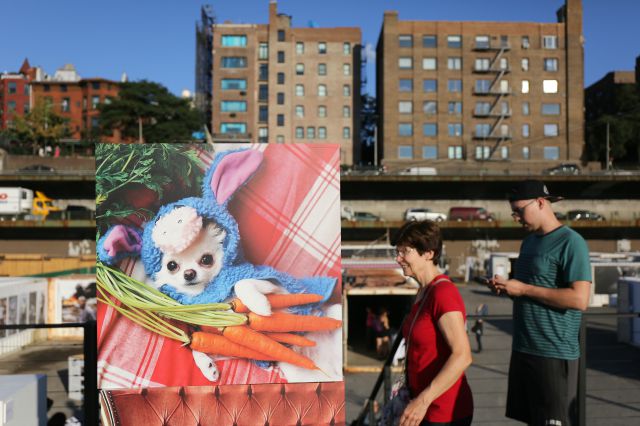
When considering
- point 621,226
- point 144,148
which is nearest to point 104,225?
point 144,148

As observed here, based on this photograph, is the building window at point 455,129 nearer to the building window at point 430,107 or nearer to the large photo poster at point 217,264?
the building window at point 430,107

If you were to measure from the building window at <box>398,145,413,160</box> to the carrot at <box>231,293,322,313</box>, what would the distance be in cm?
6228

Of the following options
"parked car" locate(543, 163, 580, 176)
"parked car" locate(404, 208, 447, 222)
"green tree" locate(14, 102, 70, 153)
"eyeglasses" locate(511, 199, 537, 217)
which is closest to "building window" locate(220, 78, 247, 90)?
"green tree" locate(14, 102, 70, 153)

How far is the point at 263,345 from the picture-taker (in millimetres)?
4520

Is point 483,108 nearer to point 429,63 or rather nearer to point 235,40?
point 429,63

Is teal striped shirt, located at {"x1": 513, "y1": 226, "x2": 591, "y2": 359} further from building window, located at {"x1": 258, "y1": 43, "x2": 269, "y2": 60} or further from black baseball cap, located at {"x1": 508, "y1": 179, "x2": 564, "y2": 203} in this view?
building window, located at {"x1": 258, "y1": 43, "x2": 269, "y2": 60}

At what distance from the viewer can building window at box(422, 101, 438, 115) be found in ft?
216

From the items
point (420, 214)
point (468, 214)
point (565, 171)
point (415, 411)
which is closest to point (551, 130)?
point (565, 171)

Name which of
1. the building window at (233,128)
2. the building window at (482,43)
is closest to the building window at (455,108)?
the building window at (482,43)

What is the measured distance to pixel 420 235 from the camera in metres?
3.15

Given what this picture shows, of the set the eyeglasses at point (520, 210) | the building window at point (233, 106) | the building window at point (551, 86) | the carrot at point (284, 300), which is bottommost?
the carrot at point (284, 300)

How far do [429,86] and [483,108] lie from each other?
7.17m

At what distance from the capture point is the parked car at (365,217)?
48.2m

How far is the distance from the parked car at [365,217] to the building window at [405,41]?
23084 millimetres
